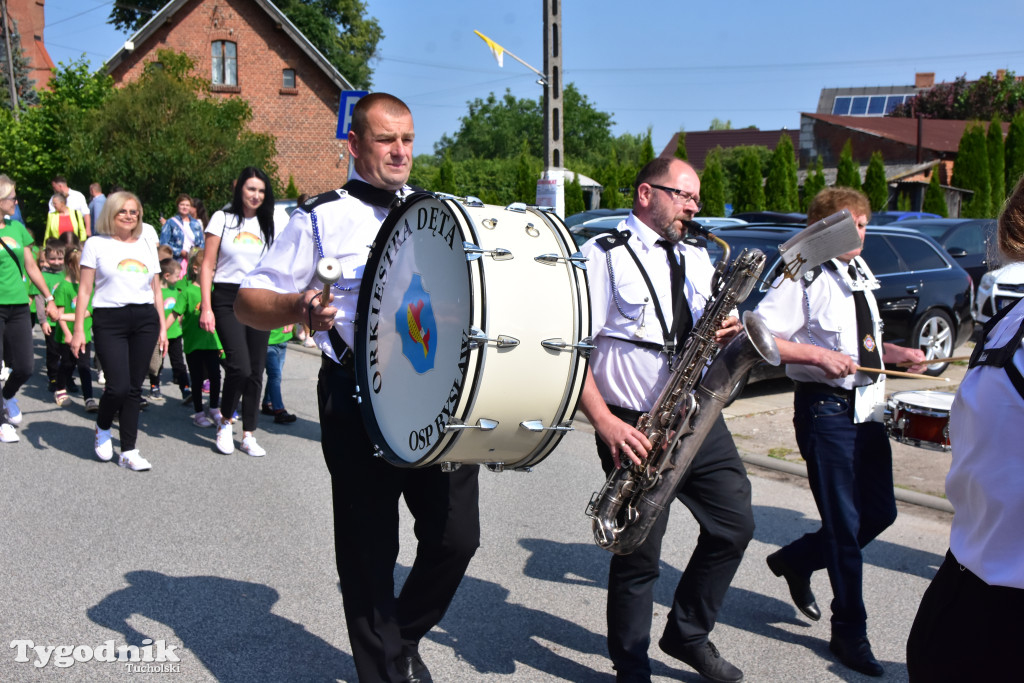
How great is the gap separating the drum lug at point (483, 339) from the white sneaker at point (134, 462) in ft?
14.6

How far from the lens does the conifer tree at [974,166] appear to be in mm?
30422

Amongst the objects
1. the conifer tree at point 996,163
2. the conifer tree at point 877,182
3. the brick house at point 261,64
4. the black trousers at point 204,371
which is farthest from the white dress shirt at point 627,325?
the brick house at point 261,64

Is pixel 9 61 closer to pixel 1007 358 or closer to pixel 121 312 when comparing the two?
pixel 121 312

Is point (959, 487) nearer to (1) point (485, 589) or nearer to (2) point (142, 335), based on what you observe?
(1) point (485, 589)

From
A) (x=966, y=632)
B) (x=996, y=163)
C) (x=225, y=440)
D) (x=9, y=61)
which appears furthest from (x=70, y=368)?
(x=996, y=163)

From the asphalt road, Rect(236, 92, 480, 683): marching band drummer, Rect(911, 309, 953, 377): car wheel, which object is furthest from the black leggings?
Rect(911, 309, 953, 377): car wheel

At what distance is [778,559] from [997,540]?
8.01ft

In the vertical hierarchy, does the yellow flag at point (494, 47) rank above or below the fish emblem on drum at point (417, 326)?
above

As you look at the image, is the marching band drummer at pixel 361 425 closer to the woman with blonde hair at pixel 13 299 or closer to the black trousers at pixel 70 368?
the woman with blonde hair at pixel 13 299

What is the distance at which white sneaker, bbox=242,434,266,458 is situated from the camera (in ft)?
22.1

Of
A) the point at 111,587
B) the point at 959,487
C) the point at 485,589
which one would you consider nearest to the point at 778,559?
the point at 485,589

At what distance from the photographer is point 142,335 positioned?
6391 millimetres

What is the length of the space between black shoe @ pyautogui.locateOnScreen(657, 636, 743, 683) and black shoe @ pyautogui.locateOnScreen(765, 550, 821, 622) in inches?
26.9

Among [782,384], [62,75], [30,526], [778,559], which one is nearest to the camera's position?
[778,559]
